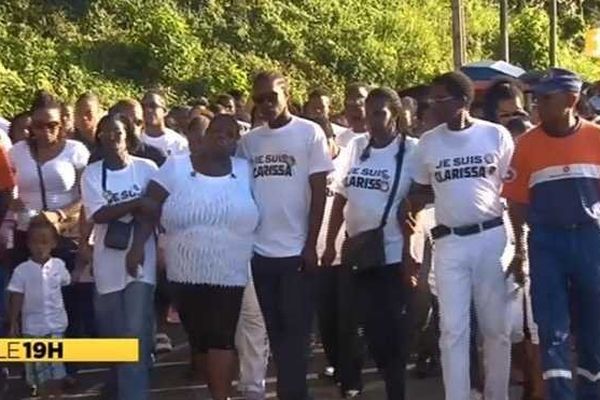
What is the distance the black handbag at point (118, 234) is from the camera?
303 inches

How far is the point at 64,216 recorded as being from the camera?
8.84m

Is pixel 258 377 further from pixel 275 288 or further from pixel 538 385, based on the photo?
pixel 538 385

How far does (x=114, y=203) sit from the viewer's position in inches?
303

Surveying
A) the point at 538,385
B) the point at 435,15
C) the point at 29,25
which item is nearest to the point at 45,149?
the point at 538,385

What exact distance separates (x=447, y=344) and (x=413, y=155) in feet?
3.66

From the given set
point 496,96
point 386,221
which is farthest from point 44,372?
point 496,96

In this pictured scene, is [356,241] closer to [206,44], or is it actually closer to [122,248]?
[122,248]

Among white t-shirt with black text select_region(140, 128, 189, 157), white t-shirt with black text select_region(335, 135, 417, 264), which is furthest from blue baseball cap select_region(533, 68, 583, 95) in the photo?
white t-shirt with black text select_region(140, 128, 189, 157)

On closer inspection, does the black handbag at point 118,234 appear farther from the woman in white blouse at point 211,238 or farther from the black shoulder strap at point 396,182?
the black shoulder strap at point 396,182

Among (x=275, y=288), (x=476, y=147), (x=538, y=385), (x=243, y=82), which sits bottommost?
(x=538, y=385)

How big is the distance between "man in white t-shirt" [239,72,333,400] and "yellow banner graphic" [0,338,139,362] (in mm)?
823

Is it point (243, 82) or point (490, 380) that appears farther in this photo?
point (243, 82)

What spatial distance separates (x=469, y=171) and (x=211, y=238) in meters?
1.46

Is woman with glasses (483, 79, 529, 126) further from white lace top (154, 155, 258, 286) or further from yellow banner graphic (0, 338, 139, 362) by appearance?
yellow banner graphic (0, 338, 139, 362)
